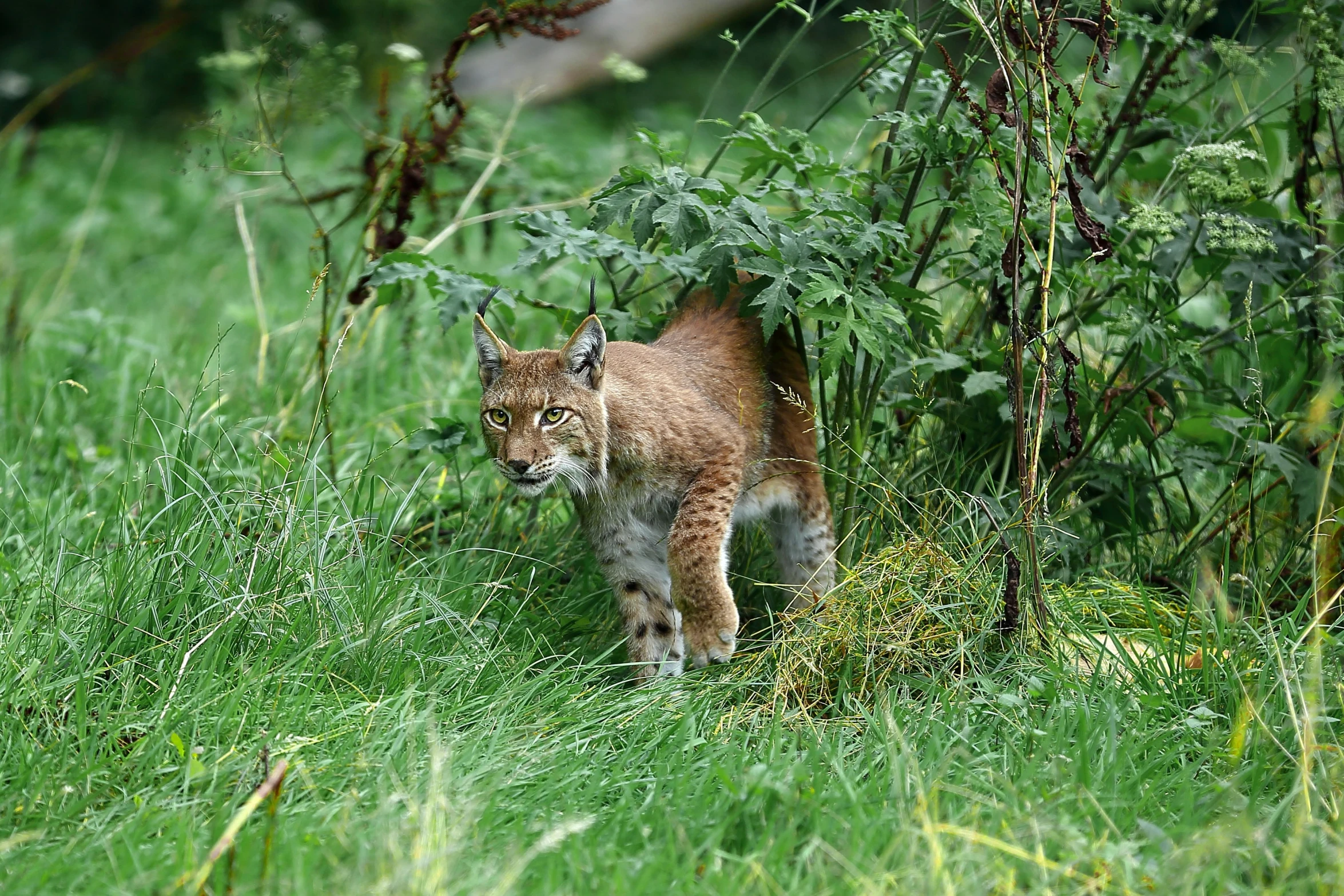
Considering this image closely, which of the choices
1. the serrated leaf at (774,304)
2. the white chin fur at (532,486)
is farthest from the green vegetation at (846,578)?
the white chin fur at (532,486)

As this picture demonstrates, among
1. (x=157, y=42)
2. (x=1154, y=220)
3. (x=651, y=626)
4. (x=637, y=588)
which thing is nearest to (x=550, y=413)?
(x=637, y=588)

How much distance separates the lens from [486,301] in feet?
12.1

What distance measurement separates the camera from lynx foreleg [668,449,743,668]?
12.4 ft

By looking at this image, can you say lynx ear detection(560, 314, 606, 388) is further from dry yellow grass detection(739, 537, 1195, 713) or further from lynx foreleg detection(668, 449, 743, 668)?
dry yellow grass detection(739, 537, 1195, 713)

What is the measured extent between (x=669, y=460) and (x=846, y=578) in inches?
25.2

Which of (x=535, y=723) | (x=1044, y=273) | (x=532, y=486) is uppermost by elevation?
(x=1044, y=273)

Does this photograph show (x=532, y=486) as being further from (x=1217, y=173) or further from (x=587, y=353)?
(x=1217, y=173)

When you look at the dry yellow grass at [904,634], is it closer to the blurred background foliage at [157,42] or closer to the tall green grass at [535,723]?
the tall green grass at [535,723]

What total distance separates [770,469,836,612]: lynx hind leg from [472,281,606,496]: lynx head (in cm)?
68

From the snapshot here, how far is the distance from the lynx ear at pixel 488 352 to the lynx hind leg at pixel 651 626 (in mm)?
757

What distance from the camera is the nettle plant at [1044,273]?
11.5 feet

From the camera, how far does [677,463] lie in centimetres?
389

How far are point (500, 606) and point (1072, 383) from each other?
179 centimetres

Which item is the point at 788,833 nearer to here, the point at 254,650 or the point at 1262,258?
the point at 254,650
